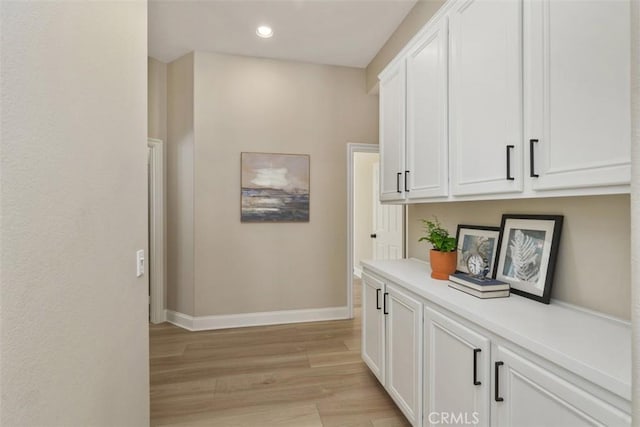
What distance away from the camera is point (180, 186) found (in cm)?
358

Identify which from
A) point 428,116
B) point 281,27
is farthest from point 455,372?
point 281,27

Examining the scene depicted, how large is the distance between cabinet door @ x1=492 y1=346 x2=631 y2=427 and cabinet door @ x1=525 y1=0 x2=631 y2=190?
0.62m

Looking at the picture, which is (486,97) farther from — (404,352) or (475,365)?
(404,352)

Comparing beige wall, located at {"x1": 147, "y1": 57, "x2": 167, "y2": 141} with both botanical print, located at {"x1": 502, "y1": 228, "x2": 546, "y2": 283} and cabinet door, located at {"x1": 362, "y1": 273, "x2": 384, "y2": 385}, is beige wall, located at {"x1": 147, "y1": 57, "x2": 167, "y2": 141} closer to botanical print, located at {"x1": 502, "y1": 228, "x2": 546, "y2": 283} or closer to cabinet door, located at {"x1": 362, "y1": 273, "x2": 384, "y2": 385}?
cabinet door, located at {"x1": 362, "y1": 273, "x2": 384, "y2": 385}

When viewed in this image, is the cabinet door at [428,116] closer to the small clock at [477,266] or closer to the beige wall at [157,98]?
the small clock at [477,266]

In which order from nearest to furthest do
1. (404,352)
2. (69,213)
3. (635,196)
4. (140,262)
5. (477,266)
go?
(635,196)
(69,213)
(140,262)
(477,266)
(404,352)

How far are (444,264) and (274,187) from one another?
2.25 m

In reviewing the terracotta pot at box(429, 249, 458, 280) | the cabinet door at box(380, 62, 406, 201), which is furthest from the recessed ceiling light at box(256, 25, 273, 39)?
→ the terracotta pot at box(429, 249, 458, 280)

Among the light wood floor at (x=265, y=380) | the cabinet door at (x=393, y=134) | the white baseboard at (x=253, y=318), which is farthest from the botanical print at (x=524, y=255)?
the white baseboard at (x=253, y=318)

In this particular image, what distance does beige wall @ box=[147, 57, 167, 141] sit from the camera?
3.50 meters

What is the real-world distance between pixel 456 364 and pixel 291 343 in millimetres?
2004

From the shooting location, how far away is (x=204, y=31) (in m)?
3.04

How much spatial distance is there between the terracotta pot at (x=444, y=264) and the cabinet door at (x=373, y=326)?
413 mm

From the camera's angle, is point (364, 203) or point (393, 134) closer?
point (393, 134)
